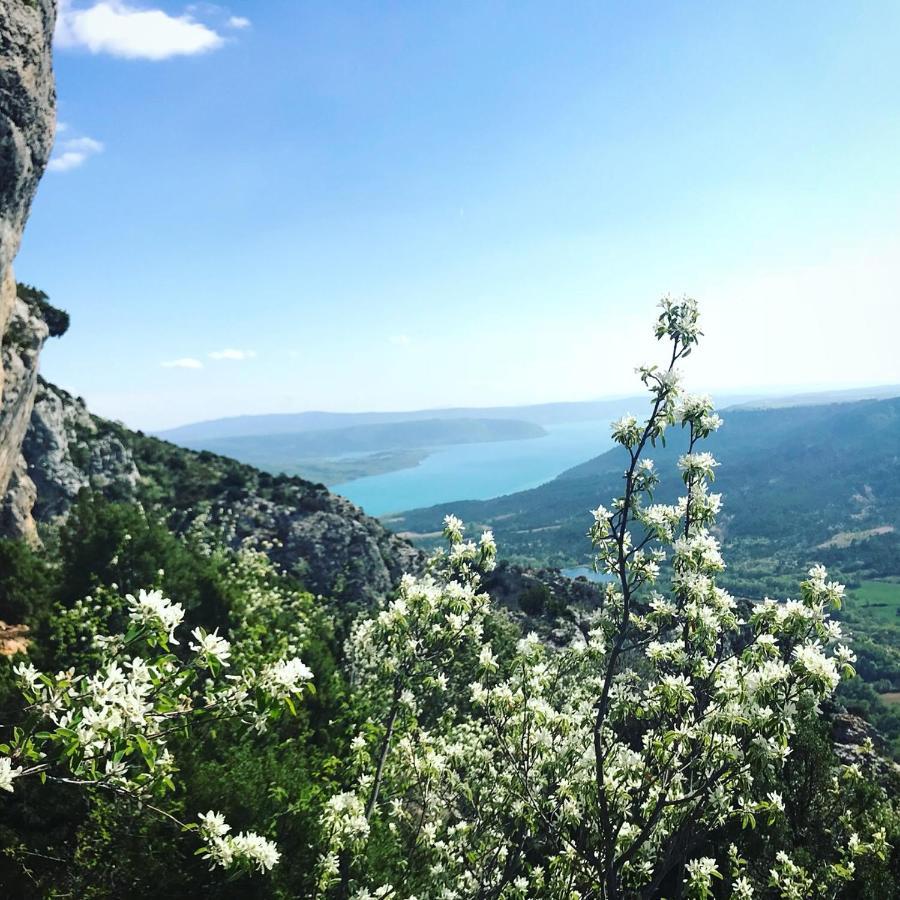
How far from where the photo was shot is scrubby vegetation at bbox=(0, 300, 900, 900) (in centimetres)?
504

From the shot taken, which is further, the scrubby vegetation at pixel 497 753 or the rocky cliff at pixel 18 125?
the rocky cliff at pixel 18 125

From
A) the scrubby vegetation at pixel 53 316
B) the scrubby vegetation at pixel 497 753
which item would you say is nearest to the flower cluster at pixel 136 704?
the scrubby vegetation at pixel 497 753

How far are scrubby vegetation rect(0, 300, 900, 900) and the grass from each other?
562ft

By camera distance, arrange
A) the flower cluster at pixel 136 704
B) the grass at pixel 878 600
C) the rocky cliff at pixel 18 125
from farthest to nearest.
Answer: the grass at pixel 878 600 < the rocky cliff at pixel 18 125 < the flower cluster at pixel 136 704

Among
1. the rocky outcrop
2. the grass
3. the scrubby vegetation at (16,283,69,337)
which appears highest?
→ the scrubby vegetation at (16,283,69,337)

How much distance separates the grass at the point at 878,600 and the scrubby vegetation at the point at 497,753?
171424 mm

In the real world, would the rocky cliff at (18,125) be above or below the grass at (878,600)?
above

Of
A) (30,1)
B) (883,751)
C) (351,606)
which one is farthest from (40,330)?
(883,751)

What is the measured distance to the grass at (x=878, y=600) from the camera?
153000 millimetres

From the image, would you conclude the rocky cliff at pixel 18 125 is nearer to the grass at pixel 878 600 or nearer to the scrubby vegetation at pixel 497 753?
the scrubby vegetation at pixel 497 753

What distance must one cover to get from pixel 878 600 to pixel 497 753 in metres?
198

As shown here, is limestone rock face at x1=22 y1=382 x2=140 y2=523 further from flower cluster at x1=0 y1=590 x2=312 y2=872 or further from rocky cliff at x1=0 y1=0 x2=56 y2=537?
flower cluster at x1=0 y1=590 x2=312 y2=872

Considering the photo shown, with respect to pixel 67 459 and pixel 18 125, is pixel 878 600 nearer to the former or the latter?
pixel 67 459

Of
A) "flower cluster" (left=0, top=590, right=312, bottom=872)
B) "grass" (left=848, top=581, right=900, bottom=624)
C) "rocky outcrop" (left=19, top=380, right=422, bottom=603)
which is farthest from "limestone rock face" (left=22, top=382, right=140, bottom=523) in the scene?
"grass" (left=848, top=581, right=900, bottom=624)
